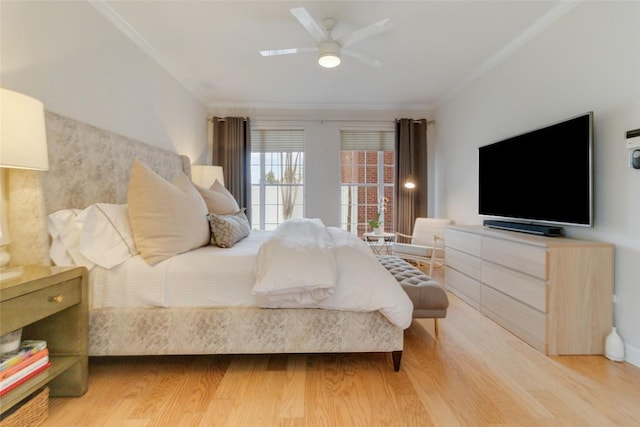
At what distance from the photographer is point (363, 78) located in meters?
3.60

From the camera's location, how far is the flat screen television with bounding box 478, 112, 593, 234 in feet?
6.77

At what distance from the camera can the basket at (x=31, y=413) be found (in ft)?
3.93

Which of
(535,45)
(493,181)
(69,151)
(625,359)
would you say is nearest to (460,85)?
(535,45)

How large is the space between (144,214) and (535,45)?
11.4ft

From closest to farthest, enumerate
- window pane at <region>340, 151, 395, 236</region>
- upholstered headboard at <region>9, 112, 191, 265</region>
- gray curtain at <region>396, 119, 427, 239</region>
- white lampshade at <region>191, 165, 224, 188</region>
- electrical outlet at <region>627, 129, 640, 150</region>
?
1. upholstered headboard at <region>9, 112, 191, 265</region>
2. electrical outlet at <region>627, 129, 640, 150</region>
3. white lampshade at <region>191, 165, 224, 188</region>
4. gray curtain at <region>396, 119, 427, 239</region>
5. window pane at <region>340, 151, 395, 236</region>

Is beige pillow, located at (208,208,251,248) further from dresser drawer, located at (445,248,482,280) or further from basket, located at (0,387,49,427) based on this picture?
dresser drawer, located at (445,248,482,280)

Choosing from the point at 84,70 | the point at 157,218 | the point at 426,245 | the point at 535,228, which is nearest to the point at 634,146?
the point at 535,228

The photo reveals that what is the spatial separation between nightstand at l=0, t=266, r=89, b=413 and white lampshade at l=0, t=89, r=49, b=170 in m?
0.52

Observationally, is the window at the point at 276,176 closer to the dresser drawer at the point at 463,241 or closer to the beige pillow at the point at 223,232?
the dresser drawer at the point at 463,241

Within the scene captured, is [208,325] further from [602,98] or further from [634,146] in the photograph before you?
[602,98]

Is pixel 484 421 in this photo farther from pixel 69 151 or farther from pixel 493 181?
pixel 69 151

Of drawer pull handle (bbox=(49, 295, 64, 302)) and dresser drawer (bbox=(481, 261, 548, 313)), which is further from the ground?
drawer pull handle (bbox=(49, 295, 64, 302))

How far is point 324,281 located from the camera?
5.21ft

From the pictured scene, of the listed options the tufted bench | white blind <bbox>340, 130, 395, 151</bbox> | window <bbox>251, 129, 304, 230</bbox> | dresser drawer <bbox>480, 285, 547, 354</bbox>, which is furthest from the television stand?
window <bbox>251, 129, 304, 230</bbox>
